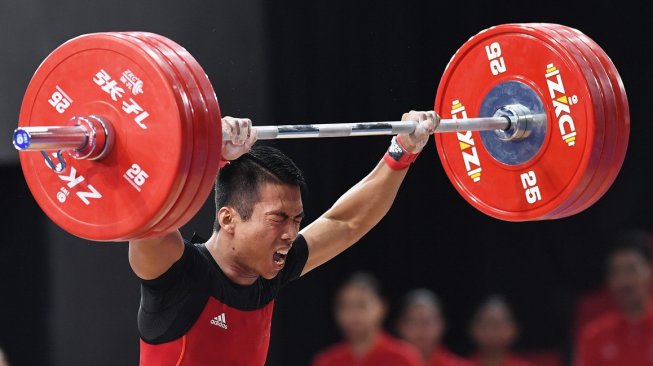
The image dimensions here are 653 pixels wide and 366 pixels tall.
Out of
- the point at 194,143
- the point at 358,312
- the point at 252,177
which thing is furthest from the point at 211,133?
the point at 358,312

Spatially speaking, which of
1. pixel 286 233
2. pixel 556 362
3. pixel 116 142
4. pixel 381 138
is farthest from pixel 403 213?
pixel 116 142

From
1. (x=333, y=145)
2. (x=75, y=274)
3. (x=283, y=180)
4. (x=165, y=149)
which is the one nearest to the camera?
(x=165, y=149)

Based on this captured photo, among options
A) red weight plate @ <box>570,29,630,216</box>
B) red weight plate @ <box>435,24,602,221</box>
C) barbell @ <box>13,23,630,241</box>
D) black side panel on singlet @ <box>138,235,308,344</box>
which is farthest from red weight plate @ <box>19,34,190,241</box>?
red weight plate @ <box>570,29,630,216</box>

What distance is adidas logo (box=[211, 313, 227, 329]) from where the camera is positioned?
3.31m

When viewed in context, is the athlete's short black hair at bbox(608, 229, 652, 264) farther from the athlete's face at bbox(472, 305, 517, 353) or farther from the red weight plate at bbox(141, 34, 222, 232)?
the red weight plate at bbox(141, 34, 222, 232)

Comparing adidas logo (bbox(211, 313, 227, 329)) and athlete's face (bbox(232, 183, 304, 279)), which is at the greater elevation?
athlete's face (bbox(232, 183, 304, 279))

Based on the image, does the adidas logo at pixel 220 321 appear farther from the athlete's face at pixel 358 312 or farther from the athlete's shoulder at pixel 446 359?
the athlete's shoulder at pixel 446 359

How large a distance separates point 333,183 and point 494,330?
4.52 feet

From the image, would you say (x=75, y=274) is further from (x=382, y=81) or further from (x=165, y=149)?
(x=165, y=149)

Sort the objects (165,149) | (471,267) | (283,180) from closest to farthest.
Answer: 1. (165,149)
2. (283,180)
3. (471,267)

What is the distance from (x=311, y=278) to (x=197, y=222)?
82cm

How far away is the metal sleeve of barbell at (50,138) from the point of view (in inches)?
107

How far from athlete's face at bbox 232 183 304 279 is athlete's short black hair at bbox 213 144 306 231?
0.02 meters

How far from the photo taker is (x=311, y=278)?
5770 mm
